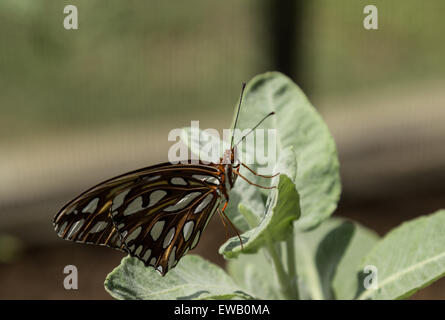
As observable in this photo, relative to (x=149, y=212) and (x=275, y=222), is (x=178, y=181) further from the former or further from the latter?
(x=275, y=222)

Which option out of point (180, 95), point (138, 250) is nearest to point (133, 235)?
point (138, 250)

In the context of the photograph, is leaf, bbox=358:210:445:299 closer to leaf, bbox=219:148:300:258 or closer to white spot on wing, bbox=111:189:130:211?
leaf, bbox=219:148:300:258

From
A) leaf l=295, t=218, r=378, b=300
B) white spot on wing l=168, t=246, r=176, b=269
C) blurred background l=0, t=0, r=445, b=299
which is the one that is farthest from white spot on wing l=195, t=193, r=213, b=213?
blurred background l=0, t=0, r=445, b=299

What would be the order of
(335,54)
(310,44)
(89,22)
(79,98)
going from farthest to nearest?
(335,54), (79,98), (89,22), (310,44)

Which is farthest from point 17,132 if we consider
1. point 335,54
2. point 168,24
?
point 335,54

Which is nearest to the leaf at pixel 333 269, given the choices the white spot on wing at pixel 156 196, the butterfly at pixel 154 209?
the butterfly at pixel 154 209

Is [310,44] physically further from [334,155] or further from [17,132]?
[334,155]
